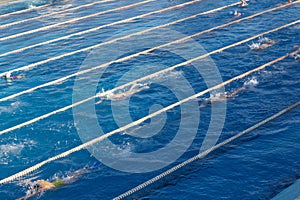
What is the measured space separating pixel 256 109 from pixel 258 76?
2043mm

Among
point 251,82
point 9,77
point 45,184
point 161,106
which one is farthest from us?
point 9,77

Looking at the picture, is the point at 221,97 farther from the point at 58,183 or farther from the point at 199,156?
the point at 58,183

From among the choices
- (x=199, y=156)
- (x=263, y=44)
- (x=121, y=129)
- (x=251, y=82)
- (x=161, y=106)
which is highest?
(x=263, y=44)

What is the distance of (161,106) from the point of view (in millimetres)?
12453

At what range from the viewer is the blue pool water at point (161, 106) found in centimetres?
935

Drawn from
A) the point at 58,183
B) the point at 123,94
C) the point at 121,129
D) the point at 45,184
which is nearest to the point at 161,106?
the point at 123,94

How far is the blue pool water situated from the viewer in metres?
9.35

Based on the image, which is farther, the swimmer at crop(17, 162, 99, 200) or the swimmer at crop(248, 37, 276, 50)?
the swimmer at crop(248, 37, 276, 50)

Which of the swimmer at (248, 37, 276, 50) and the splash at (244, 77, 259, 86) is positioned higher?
the swimmer at (248, 37, 276, 50)

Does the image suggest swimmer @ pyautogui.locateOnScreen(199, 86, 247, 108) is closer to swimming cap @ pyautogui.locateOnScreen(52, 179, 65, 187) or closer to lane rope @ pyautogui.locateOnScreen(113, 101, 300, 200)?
lane rope @ pyautogui.locateOnScreen(113, 101, 300, 200)

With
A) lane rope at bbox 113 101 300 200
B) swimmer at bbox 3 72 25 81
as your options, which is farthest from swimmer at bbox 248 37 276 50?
swimmer at bbox 3 72 25 81

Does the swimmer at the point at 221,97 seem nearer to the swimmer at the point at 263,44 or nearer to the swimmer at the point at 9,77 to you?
the swimmer at the point at 263,44

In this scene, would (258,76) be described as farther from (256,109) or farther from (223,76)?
(256,109)

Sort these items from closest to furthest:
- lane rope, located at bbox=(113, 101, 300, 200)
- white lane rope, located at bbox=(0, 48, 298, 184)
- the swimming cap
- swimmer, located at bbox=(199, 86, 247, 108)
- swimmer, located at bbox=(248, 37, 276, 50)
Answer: lane rope, located at bbox=(113, 101, 300, 200) < the swimming cap < white lane rope, located at bbox=(0, 48, 298, 184) < swimmer, located at bbox=(199, 86, 247, 108) < swimmer, located at bbox=(248, 37, 276, 50)
